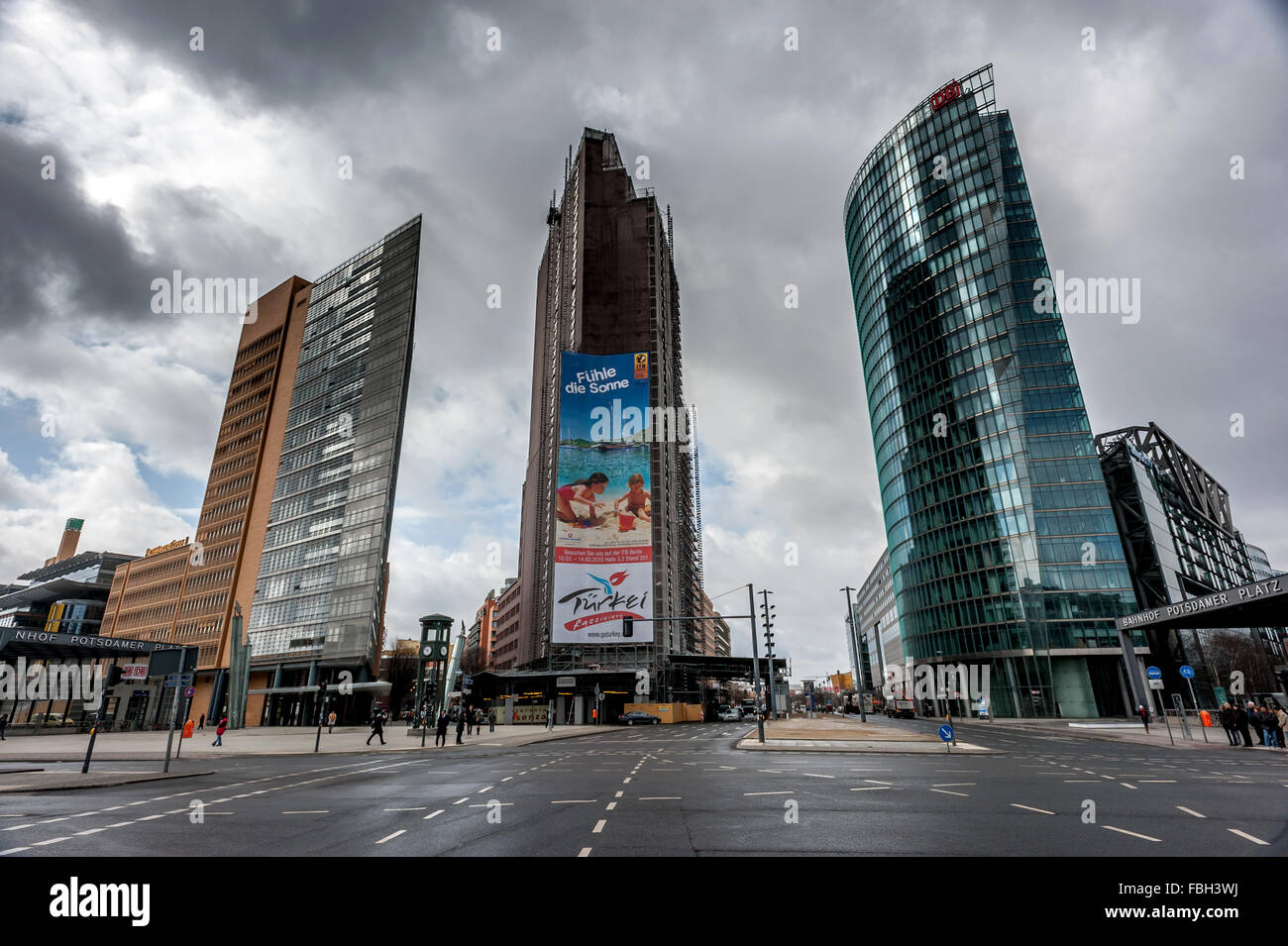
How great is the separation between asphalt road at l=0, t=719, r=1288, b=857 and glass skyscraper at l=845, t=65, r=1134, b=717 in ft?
158

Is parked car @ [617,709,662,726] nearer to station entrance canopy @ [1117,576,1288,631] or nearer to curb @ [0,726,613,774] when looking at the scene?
curb @ [0,726,613,774]

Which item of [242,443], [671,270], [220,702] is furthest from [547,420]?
[220,702]

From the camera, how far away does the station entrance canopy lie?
1125 inches

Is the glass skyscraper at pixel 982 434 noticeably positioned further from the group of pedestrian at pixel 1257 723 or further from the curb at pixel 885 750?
the curb at pixel 885 750

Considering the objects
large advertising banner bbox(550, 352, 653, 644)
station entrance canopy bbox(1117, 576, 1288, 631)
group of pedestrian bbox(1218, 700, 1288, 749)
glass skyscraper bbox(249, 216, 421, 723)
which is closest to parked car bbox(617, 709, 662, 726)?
Answer: large advertising banner bbox(550, 352, 653, 644)

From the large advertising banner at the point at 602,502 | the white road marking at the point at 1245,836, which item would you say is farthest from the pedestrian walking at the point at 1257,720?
the large advertising banner at the point at 602,502

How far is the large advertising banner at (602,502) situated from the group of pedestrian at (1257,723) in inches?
1884

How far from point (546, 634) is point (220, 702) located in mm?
40841

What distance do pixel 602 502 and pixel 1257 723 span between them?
59895mm

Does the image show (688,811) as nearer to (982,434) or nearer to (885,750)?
(885,750)

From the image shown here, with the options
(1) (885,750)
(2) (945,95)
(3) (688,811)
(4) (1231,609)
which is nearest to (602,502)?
(1) (885,750)

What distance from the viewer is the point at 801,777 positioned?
52.1 ft

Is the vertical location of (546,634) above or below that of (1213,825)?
above
